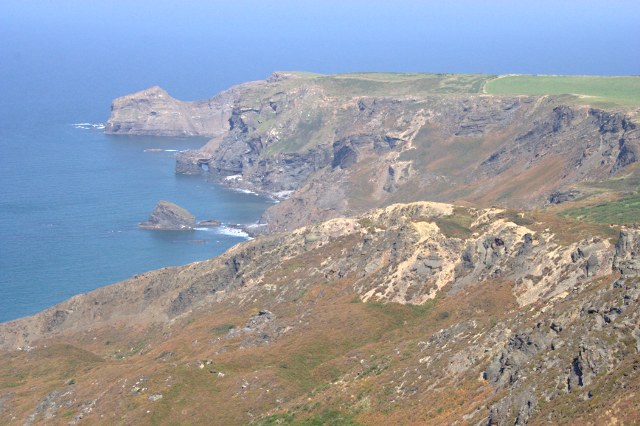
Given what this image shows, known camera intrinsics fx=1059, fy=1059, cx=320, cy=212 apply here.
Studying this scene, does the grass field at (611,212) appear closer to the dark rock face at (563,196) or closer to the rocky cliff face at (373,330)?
the dark rock face at (563,196)

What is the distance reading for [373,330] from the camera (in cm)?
9956

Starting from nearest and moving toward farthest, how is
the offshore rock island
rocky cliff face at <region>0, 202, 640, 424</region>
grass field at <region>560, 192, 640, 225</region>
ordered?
rocky cliff face at <region>0, 202, 640, 424</region> < the offshore rock island < grass field at <region>560, 192, 640, 225</region>

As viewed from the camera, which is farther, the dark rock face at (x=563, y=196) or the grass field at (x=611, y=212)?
the dark rock face at (x=563, y=196)

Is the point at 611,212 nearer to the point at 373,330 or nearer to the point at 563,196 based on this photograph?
the point at 563,196

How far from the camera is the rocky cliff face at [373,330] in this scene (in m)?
63.6

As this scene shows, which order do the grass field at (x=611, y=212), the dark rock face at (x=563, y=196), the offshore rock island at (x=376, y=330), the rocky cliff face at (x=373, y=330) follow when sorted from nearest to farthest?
the rocky cliff face at (x=373, y=330) < the offshore rock island at (x=376, y=330) < the grass field at (x=611, y=212) < the dark rock face at (x=563, y=196)

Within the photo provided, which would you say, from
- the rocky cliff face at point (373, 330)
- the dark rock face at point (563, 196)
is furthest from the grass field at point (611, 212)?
the rocky cliff face at point (373, 330)

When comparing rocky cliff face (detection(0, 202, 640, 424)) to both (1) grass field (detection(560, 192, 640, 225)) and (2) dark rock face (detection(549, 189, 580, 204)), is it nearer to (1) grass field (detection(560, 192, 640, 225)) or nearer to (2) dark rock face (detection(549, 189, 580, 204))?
(1) grass field (detection(560, 192, 640, 225))

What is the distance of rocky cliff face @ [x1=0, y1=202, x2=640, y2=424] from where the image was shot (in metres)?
63.6

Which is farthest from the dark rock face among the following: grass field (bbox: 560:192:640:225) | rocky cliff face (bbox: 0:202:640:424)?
rocky cliff face (bbox: 0:202:640:424)

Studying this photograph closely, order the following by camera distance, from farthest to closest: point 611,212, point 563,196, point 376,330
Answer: point 563,196 < point 611,212 < point 376,330

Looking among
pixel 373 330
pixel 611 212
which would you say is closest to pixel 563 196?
pixel 611 212

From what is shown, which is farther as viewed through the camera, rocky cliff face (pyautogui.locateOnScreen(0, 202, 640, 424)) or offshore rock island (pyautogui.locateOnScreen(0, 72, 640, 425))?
offshore rock island (pyautogui.locateOnScreen(0, 72, 640, 425))

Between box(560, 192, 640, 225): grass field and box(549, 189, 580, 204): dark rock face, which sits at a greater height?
box(560, 192, 640, 225): grass field
